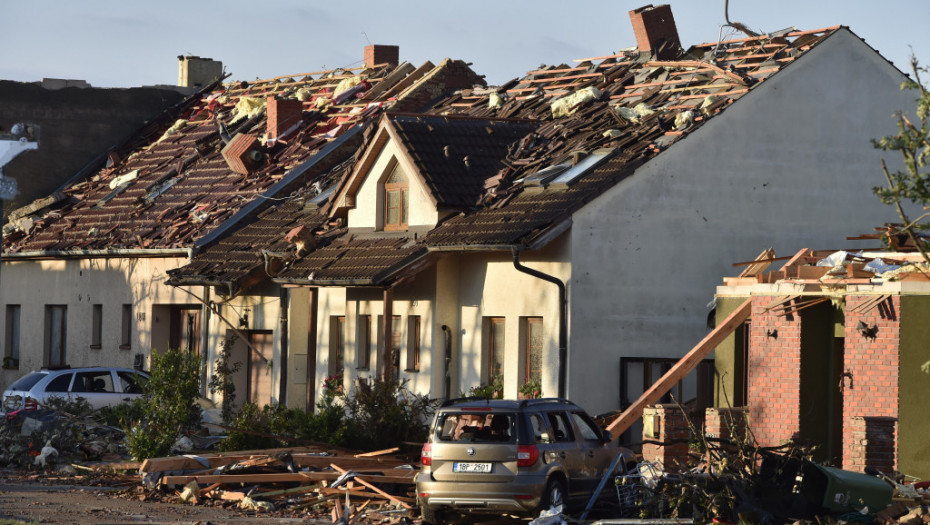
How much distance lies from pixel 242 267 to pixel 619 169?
29.9 feet

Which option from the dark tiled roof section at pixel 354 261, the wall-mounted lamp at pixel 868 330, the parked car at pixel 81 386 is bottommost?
the parked car at pixel 81 386

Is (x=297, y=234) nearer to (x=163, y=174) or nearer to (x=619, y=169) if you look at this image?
(x=619, y=169)

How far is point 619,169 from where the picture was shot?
24656mm

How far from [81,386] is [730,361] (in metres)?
12.9

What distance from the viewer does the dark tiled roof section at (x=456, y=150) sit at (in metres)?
26.8

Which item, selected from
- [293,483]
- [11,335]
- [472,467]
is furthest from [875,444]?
[11,335]

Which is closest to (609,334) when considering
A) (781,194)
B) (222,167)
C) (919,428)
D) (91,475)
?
(781,194)

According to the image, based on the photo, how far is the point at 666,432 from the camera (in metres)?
20.7

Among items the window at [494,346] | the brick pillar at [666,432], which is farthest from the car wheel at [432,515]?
the window at [494,346]

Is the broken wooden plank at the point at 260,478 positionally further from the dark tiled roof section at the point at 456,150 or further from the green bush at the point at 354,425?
the dark tiled roof section at the point at 456,150

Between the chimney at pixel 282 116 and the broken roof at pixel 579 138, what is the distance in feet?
24.1

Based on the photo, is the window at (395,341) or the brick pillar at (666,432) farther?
the window at (395,341)

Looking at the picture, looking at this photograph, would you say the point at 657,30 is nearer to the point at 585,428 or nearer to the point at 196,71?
the point at 585,428

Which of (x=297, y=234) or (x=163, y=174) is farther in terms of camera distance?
(x=163, y=174)
